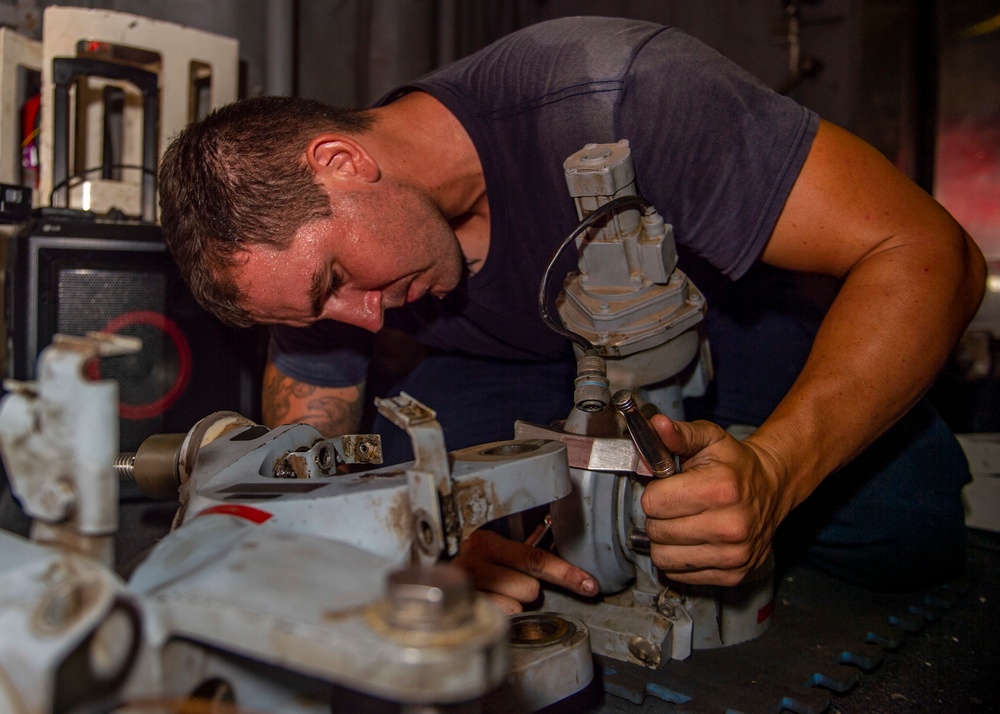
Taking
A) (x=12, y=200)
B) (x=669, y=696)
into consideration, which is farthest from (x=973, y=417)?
(x=12, y=200)

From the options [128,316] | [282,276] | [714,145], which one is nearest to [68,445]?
[282,276]

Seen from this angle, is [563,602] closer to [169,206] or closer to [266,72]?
[169,206]

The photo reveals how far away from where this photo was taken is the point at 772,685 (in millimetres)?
989

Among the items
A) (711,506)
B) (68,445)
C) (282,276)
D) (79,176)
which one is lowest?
(711,506)

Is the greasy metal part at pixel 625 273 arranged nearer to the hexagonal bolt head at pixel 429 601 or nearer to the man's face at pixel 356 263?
the man's face at pixel 356 263

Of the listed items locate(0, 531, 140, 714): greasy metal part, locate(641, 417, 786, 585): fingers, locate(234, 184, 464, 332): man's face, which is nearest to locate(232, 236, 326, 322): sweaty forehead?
locate(234, 184, 464, 332): man's face

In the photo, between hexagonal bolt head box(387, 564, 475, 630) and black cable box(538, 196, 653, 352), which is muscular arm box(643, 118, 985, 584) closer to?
black cable box(538, 196, 653, 352)

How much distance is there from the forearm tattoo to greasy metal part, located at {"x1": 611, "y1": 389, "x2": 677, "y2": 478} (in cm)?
84

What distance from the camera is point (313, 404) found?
1560 mm

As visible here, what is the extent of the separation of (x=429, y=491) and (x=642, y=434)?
0.28 m

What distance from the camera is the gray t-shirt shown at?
1071mm

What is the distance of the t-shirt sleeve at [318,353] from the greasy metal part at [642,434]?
848 mm

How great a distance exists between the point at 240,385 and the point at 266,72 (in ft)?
2.96

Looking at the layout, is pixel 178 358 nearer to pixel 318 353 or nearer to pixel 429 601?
pixel 318 353
